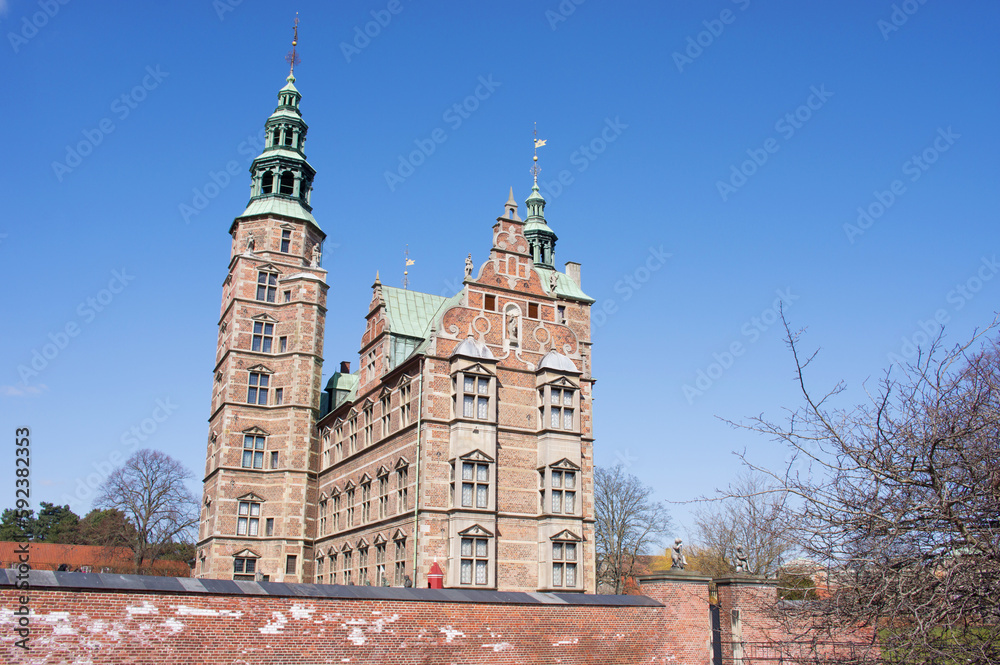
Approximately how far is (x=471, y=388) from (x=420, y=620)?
45.8ft

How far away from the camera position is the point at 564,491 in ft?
103

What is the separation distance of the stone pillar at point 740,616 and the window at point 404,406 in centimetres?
1464

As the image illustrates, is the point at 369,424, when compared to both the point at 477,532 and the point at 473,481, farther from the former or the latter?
the point at 477,532

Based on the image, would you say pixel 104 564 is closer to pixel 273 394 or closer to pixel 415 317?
pixel 273 394

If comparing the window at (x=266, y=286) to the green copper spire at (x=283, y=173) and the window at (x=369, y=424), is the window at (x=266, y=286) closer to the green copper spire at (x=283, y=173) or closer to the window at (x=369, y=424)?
the green copper spire at (x=283, y=173)

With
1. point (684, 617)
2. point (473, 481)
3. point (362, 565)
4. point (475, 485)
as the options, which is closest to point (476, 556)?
point (475, 485)

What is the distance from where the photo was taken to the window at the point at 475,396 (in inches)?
1209

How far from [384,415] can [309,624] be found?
17552 mm

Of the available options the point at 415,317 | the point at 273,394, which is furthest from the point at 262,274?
the point at 415,317

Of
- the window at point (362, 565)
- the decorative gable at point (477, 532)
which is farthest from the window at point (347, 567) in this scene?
the decorative gable at point (477, 532)

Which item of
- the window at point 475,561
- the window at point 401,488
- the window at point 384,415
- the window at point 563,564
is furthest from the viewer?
the window at point 384,415

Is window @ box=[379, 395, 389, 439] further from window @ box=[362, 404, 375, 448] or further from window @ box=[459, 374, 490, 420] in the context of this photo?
window @ box=[459, 374, 490, 420]

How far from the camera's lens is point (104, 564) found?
61219 mm

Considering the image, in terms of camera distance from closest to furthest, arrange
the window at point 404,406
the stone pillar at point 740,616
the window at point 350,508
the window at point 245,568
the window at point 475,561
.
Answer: the stone pillar at point 740,616
the window at point 475,561
the window at point 404,406
the window at point 350,508
the window at point 245,568
